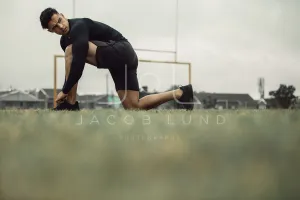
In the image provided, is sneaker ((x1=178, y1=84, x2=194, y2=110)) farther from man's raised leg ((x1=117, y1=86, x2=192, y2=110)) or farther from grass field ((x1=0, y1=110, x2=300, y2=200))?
grass field ((x1=0, y1=110, x2=300, y2=200))

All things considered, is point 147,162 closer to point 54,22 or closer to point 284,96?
point 54,22

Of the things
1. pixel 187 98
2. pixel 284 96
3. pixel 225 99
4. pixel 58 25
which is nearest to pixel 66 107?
pixel 58 25

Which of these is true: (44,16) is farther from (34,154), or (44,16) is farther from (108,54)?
(34,154)

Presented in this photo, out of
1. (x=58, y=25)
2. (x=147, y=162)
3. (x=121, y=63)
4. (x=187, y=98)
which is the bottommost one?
(x=147, y=162)

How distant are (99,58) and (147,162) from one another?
3.61ft

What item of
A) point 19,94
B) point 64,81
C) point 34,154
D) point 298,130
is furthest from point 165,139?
point 19,94

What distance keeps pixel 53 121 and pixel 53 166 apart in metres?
0.56

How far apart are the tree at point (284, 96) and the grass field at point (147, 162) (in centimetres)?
98

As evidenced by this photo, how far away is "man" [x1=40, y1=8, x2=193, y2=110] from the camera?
1713mm

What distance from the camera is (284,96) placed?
2.14 m

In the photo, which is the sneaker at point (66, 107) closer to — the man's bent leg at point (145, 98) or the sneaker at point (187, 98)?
the man's bent leg at point (145, 98)

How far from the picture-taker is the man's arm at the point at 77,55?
1.71 metres

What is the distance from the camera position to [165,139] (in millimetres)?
948

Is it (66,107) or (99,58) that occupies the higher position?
(99,58)
